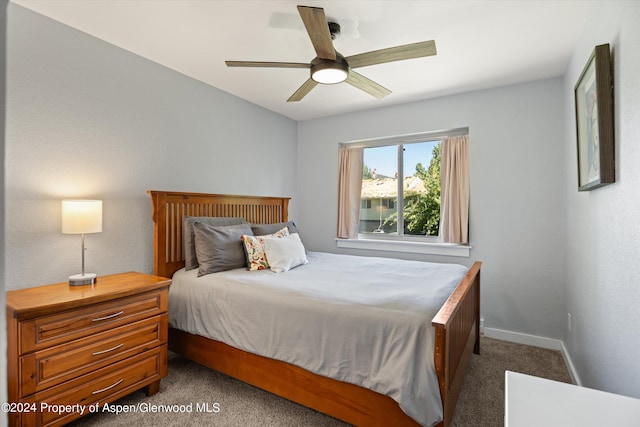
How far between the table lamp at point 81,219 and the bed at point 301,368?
21.2 inches

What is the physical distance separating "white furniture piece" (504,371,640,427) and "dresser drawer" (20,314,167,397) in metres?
2.09

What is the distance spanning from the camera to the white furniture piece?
2.60 feet

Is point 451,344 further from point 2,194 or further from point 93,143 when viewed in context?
point 93,143

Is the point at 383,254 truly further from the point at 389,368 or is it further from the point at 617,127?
the point at 617,127

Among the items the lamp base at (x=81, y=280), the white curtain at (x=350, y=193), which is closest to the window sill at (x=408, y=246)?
the white curtain at (x=350, y=193)

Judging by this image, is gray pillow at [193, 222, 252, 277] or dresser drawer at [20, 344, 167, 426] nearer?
dresser drawer at [20, 344, 167, 426]

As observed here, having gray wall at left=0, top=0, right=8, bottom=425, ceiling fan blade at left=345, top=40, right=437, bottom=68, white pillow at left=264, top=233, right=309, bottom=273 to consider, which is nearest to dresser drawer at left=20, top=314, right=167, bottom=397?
white pillow at left=264, top=233, right=309, bottom=273

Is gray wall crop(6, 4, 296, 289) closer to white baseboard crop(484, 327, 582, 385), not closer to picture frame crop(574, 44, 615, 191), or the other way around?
picture frame crop(574, 44, 615, 191)

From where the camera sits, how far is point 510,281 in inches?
124

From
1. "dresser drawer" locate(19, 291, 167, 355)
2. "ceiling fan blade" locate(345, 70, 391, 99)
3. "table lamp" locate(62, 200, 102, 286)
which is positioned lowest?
"dresser drawer" locate(19, 291, 167, 355)

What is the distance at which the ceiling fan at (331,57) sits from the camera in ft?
5.32

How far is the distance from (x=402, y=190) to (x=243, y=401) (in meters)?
2.84

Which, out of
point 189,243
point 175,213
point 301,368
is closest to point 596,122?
point 301,368

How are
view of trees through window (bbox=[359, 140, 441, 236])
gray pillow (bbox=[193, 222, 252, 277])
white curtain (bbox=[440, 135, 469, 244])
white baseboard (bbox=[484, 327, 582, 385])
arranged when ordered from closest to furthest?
gray pillow (bbox=[193, 222, 252, 277])
white baseboard (bbox=[484, 327, 582, 385])
white curtain (bbox=[440, 135, 469, 244])
view of trees through window (bbox=[359, 140, 441, 236])
